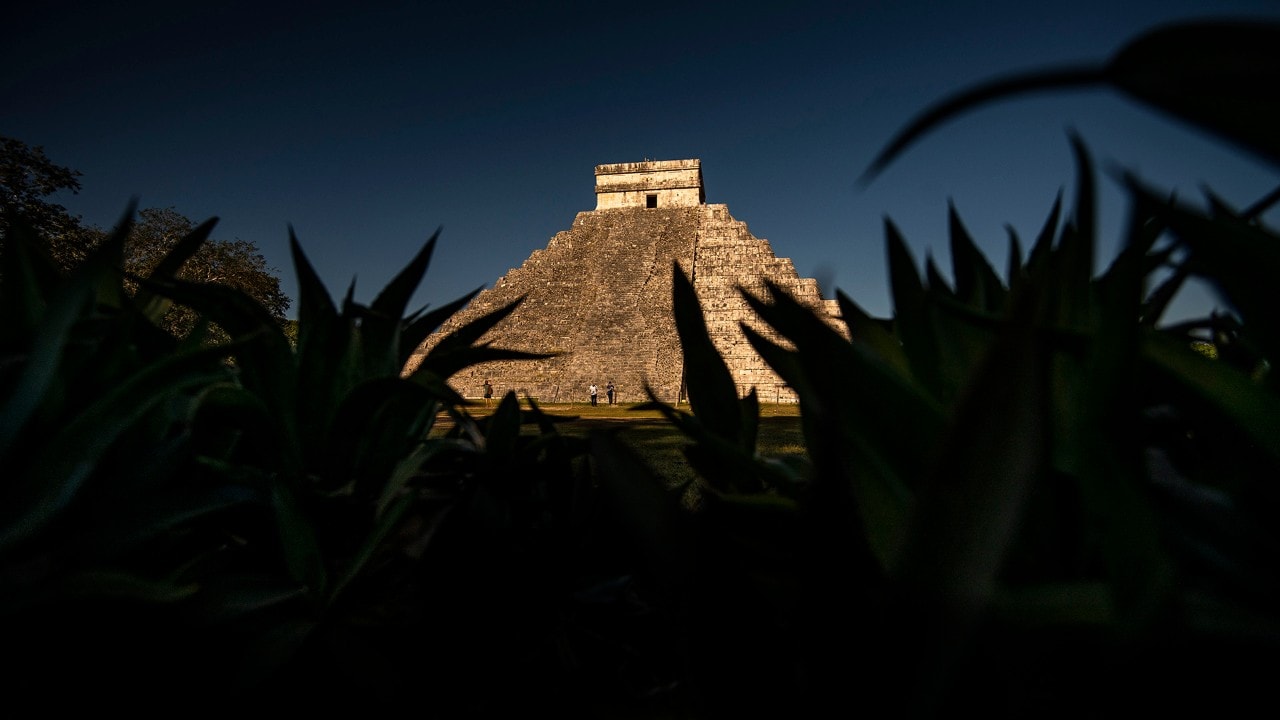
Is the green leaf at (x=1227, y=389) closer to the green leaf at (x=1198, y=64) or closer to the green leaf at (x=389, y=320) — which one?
the green leaf at (x=1198, y=64)

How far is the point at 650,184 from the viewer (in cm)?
2344

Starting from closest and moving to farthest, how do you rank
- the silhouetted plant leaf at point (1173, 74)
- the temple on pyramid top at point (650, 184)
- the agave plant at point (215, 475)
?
1. the silhouetted plant leaf at point (1173, 74)
2. the agave plant at point (215, 475)
3. the temple on pyramid top at point (650, 184)

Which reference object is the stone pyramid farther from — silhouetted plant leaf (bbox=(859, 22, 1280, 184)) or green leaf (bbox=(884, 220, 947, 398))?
silhouetted plant leaf (bbox=(859, 22, 1280, 184))

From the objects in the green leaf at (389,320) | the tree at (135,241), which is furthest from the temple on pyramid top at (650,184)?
the green leaf at (389,320)

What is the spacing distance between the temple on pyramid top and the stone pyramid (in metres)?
0.04

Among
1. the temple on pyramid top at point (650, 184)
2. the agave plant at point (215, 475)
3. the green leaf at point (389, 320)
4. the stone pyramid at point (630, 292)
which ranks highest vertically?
the temple on pyramid top at point (650, 184)

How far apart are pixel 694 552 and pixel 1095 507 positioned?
9.3 inches

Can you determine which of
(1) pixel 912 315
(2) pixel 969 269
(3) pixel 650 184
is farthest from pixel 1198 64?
(3) pixel 650 184

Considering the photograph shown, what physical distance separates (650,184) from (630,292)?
19.1ft

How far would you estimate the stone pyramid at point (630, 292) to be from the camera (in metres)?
17.4

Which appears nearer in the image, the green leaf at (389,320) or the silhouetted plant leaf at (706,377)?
the silhouetted plant leaf at (706,377)

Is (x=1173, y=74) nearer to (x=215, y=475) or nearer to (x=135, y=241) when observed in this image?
(x=215, y=475)

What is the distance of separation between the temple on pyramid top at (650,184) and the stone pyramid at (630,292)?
0.04 metres

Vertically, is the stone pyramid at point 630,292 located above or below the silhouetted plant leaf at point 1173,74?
above
